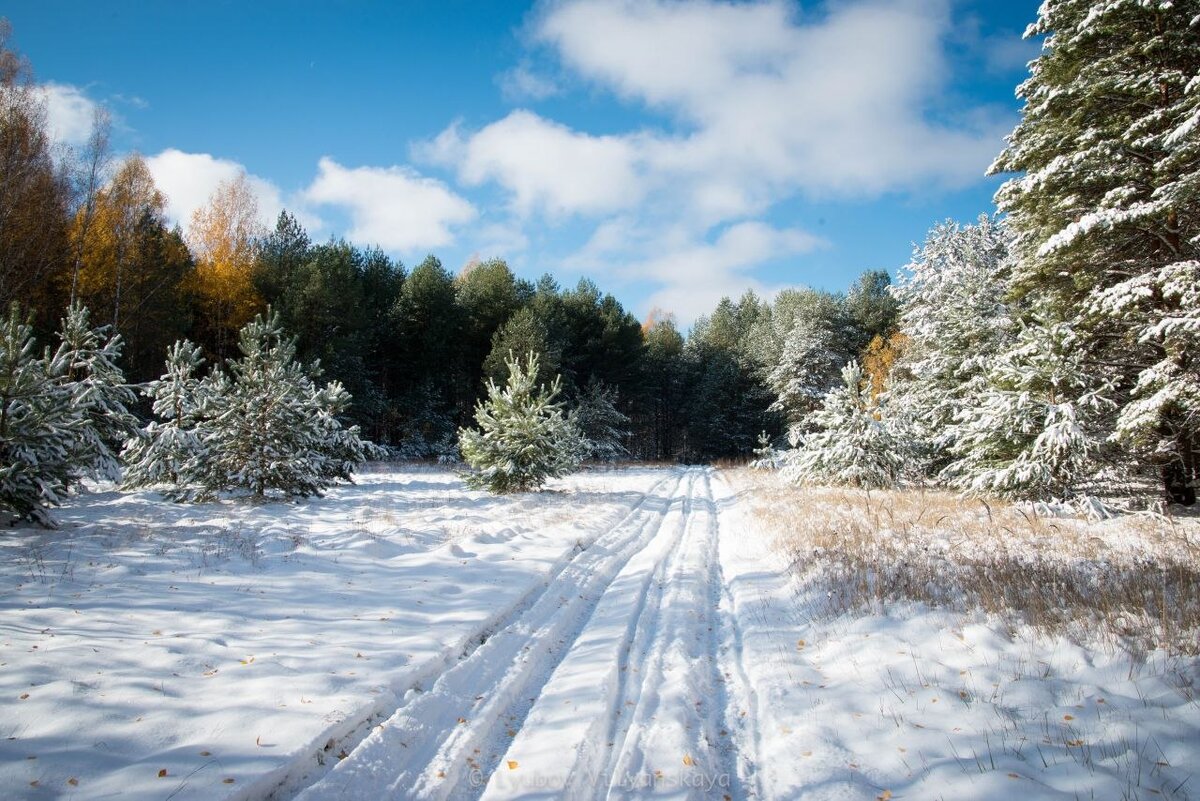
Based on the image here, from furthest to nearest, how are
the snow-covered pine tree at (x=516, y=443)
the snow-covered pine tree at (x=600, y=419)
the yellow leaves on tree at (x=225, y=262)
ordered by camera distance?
the snow-covered pine tree at (x=600, y=419)
the yellow leaves on tree at (x=225, y=262)
the snow-covered pine tree at (x=516, y=443)

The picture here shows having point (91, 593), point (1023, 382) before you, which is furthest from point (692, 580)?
point (1023, 382)

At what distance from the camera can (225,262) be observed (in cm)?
2941

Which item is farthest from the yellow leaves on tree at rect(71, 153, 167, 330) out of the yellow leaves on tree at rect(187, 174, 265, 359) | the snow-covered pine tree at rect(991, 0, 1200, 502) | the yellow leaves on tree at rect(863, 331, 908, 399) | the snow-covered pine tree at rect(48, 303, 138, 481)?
the yellow leaves on tree at rect(863, 331, 908, 399)

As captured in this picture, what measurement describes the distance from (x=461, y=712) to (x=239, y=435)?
12.5m

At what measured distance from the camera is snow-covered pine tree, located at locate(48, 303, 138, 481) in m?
10.3

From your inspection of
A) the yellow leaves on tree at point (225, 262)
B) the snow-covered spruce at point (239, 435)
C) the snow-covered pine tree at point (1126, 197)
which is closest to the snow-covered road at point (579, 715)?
the snow-covered pine tree at point (1126, 197)

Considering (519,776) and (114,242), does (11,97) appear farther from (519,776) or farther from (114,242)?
(519,776)

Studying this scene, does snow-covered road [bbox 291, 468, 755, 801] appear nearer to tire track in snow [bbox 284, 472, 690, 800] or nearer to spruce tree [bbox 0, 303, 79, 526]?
tire track in snow [bbox 284, 472, 690, 800]

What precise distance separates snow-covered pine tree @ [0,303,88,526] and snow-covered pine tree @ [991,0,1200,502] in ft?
61.6

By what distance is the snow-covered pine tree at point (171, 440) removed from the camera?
1316 centimetres

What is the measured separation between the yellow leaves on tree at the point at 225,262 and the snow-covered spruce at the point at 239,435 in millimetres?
17638

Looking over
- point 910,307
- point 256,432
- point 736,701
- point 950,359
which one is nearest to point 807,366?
point 910,307

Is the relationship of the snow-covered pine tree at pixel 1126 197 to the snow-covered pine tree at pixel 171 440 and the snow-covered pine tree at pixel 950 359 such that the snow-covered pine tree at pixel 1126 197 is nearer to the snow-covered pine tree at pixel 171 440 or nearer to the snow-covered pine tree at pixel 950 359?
the snow-covered pine tree at pixel 950 359

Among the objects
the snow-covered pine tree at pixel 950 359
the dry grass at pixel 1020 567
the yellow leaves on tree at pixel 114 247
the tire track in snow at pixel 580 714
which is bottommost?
the tire track in snow at pixel 580 714
